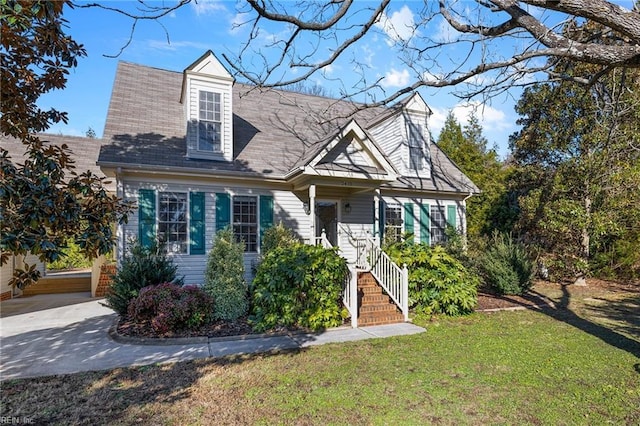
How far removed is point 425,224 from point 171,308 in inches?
376

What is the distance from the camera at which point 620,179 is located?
11.6m

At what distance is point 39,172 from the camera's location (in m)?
2.75

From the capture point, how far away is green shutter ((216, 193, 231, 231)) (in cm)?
988

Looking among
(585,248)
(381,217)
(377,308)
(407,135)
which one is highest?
(407,135)

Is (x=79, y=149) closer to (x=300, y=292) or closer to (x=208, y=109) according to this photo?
(x=208, y=109)

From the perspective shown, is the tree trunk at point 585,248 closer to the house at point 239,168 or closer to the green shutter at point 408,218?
the house at point 239,168

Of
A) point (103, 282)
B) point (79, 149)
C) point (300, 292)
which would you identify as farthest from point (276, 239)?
point (79, 149)

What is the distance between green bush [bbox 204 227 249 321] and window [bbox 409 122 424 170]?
7.71m

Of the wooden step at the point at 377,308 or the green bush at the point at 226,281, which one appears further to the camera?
the wooden step at the point at 377,308

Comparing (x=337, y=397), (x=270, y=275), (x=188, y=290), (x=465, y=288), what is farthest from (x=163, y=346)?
(x=465, y=288)

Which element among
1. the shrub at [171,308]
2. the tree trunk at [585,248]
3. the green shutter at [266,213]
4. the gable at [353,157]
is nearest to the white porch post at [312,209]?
the gable at [353,157]

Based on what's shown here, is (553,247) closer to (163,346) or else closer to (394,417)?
(394,417)

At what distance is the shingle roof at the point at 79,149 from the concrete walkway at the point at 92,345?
458 centimetres

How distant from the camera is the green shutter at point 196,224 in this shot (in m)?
9.59
